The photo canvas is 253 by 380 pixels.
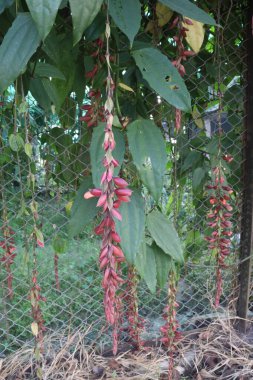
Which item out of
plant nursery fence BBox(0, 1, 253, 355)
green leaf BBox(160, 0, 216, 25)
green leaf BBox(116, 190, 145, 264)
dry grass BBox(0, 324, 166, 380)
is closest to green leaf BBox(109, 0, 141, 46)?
green leaf BBox(160, 0, 216, 25)

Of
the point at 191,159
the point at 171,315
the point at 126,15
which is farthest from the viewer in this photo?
the point at 191,159

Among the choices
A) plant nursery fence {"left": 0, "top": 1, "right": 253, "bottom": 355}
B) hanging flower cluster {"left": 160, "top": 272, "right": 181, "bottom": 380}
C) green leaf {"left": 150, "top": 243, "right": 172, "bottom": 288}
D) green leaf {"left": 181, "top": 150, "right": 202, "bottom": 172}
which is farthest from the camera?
green leaf {"left": 181, "top": 150, "right": 202, "bottom": 172}

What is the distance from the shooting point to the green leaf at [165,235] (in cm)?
79

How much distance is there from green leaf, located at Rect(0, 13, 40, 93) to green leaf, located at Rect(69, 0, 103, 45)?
9 centimetres

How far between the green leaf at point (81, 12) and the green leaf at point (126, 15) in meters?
0.12

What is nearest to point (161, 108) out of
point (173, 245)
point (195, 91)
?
point (195, 91)

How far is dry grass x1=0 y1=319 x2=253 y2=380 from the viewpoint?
1242 mm

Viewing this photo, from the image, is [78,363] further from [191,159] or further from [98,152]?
[98,152]

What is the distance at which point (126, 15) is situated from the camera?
600 mm

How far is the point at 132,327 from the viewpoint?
1233mm

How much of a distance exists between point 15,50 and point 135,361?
3.44 feet

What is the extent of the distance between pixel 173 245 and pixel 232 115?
77cm

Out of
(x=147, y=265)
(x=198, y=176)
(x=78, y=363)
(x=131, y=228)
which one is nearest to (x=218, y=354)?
(x=78, y=363)

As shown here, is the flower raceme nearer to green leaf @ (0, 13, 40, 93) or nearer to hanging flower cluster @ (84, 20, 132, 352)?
hanging flower cluster @ (84, 20, 132, 352)
